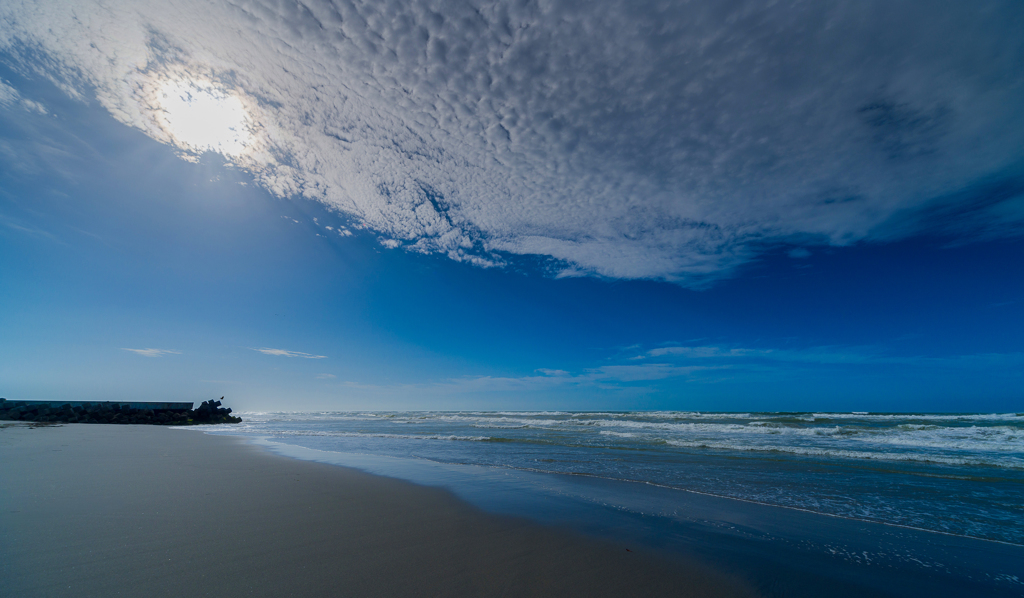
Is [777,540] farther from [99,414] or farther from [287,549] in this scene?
[99,414]

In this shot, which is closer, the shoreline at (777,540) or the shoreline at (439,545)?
the shoreline at (439,545)

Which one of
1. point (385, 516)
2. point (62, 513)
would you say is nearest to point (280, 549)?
point (385, 516)

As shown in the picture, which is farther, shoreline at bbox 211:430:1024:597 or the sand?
shoreline at bbox 211:430:1024:597

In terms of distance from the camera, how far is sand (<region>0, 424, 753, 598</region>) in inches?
125

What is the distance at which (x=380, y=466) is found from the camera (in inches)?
401

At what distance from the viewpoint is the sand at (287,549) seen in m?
3.17

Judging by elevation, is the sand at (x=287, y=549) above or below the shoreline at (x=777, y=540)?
above

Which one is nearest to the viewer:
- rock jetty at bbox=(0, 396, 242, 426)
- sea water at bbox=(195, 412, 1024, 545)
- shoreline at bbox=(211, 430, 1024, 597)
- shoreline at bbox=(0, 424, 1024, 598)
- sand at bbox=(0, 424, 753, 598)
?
sand at bbox=(0, 424, 753, 598)

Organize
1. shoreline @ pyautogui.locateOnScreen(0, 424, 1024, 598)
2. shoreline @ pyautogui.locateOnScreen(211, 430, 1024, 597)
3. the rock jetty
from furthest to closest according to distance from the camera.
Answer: the rock jetty → shoreline @ pyautogui.locateOnScreen(211, 430, 1024, 597) → shoreline @ pyautogui.locateOnScreen(0, 424, 1024, 598)

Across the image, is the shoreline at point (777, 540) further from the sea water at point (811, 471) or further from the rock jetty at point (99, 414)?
the rock jetty at point (99, 414)

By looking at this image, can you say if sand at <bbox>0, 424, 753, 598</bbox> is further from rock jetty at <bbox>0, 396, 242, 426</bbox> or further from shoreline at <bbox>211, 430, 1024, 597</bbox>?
rock jetty at <bbox>0, 396, 242, 426</bbox>

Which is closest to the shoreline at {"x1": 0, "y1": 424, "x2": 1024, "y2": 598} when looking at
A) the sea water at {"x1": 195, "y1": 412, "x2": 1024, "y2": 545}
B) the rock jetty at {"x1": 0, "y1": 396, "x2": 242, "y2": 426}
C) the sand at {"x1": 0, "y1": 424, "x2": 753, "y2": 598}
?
the sand at {"x1": 0, "y1": 424, "x2": 753, "y2": 598}

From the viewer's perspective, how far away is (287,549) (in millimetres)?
3945

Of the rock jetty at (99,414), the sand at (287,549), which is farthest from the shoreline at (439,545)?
the rock jetty at (99,414)
